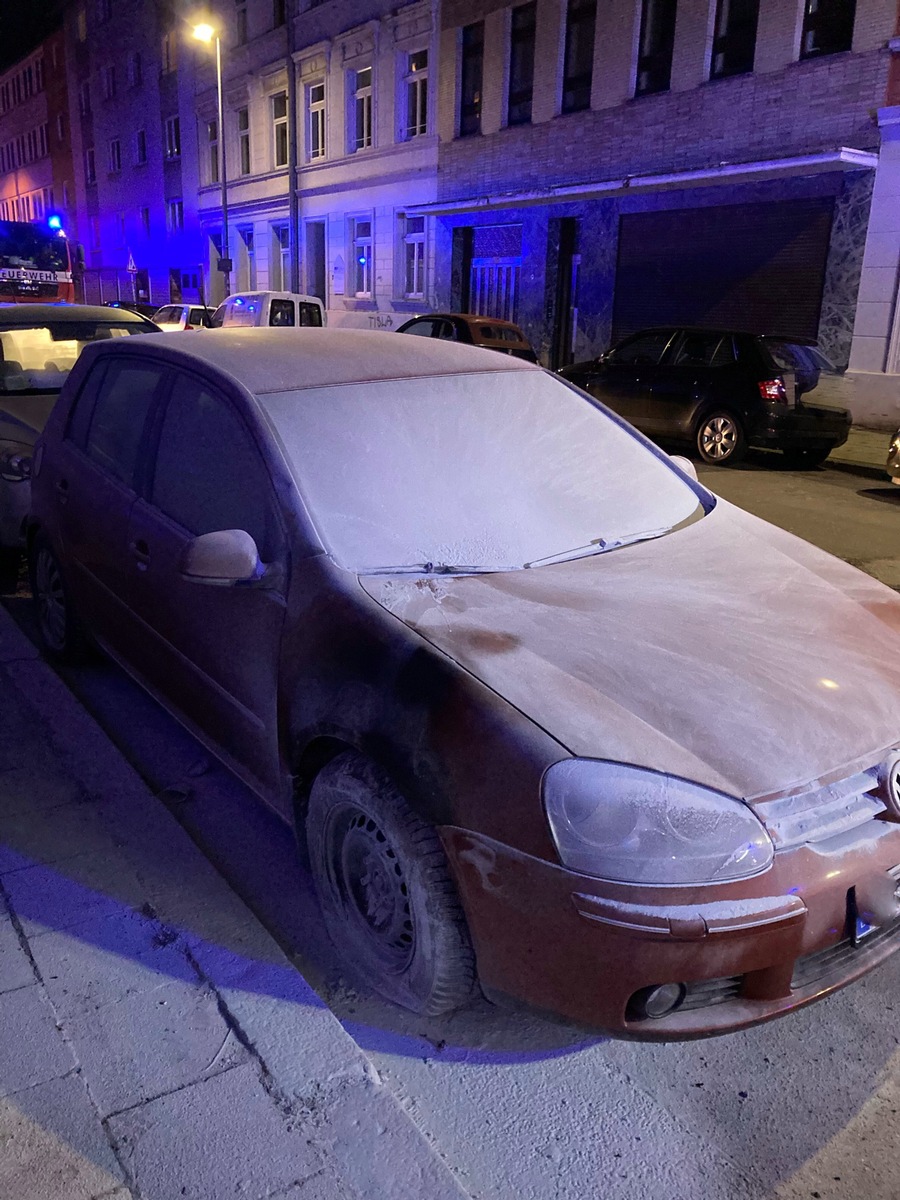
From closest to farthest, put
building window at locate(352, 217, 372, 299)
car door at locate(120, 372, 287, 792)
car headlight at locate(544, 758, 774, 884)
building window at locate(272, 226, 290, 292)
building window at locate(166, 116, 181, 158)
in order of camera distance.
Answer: car headlight at locate(544, 758, 774, 884), car door at locate(120, 372, 287, 792), building window at locate(352, 217, 372, 299), building window at locate(272, 226, 290, 292), building window at locate(166, 116, 181, 158)

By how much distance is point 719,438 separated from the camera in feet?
39.9

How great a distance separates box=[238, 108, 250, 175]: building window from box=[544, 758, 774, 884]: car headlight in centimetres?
3499

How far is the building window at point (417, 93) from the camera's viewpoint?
2514 centimetres

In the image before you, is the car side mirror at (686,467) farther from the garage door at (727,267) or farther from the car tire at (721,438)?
the garage door at (727,267)

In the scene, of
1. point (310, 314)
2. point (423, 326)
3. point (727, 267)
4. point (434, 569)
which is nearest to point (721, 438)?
point (423, 326)

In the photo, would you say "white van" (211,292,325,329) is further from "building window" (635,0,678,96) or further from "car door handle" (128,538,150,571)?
"car door handle" (128,538,150,571)

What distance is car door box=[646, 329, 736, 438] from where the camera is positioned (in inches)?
479

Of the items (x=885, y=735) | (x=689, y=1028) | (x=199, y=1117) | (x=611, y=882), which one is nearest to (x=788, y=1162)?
(x=689, y=1028)

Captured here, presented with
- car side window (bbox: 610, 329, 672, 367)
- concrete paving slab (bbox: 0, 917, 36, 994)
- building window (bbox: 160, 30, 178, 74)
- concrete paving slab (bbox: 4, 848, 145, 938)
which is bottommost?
concrete paving slab (bbox: 4, 848, 145, 938)

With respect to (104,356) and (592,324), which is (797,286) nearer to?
(592,324)

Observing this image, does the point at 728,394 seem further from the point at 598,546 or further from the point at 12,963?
the point at 12,963

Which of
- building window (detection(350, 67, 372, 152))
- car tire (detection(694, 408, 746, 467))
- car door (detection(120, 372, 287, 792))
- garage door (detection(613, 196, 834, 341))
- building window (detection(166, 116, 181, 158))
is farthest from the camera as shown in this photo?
building window (detection(166, 116, 181, 158))

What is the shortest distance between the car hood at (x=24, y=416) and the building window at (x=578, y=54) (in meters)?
17.2

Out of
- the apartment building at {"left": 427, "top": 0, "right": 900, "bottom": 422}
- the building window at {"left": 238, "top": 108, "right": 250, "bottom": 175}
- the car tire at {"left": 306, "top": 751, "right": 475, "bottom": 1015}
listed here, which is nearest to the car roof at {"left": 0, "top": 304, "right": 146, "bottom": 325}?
the car tire at {"left": 306, "top": 751, "right": 475, "bottom": 1015}
